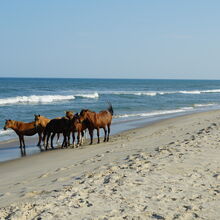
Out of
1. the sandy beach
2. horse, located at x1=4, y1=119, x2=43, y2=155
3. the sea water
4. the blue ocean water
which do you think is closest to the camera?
the sandy beach

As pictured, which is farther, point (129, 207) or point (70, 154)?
point (70, 154)

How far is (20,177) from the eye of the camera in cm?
834

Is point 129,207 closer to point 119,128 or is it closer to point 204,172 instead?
point 204,172

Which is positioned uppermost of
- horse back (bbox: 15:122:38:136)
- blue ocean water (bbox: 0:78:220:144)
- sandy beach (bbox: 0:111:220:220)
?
sandy beach (bbox: 0:111:220:220)

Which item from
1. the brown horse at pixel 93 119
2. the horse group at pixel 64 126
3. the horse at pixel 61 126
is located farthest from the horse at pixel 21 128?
the brown horse at pixel 93 119

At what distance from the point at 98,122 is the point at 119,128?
4.45 m

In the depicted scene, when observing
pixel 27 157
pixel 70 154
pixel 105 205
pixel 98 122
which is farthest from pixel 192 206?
pixel 98 122

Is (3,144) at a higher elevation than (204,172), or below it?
below

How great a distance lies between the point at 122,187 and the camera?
6.36 metres

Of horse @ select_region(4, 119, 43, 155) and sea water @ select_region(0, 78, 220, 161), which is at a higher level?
horse @ select_region(4, 119, 43, 155)

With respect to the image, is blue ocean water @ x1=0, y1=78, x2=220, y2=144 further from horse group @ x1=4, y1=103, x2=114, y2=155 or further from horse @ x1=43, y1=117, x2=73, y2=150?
horse @ x1=43, y1=117, x2=73, y2=150

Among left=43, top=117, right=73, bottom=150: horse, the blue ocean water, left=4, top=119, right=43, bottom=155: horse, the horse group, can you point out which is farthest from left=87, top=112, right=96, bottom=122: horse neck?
the blue ocean water

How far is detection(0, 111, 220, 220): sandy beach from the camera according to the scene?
5312 millimetres

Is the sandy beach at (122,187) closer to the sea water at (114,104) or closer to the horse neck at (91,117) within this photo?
the horse neck at (91,117)
